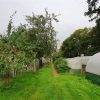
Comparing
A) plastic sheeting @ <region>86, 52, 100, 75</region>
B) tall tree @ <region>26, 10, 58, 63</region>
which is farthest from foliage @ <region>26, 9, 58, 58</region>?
plastic sheeting @ <region>86, 52, 100, 75</region>

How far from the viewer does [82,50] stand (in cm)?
8131

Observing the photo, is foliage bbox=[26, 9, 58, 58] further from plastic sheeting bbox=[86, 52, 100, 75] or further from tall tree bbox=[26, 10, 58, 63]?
plastic sheeting bbox=[86, 52, 100, 75]

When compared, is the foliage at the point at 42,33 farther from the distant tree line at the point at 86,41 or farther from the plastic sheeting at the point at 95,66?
the plastic sheeting at the point at 95,66

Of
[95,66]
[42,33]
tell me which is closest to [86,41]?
[42,33]

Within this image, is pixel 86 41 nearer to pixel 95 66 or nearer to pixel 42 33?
pixel 42 33

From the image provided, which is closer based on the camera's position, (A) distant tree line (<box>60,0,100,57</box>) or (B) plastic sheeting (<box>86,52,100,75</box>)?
(B) plastic sheeting (<box>86,52,100,75</box>)

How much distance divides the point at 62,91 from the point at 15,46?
301 inches

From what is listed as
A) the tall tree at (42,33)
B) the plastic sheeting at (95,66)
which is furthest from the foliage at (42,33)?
the plastic sheeting at (95,66)

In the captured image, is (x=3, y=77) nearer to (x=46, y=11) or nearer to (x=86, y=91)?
(x=86, y=91)

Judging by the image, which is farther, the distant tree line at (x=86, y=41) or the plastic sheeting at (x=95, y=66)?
the distant tree line at (x=86, y=41)

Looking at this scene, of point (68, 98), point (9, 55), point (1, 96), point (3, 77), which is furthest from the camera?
point (3, 77)

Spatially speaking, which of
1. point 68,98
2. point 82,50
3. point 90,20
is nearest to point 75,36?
point 82,50

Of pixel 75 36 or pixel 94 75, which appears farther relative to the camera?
pixel 75 36

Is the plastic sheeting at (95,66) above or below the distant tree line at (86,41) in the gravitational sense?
below
